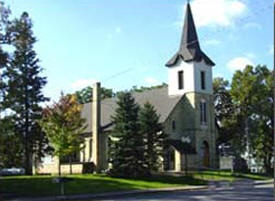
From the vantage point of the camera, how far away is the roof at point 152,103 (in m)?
59.5

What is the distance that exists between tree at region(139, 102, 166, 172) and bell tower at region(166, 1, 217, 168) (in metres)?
9.79

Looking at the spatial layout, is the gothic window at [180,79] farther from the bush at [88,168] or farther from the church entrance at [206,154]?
the bush at [88,168]

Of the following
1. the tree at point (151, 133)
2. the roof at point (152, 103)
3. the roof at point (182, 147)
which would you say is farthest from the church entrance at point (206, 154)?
the tree at point (151, 133)

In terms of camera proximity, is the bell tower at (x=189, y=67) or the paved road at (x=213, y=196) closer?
the paved road at (x=213, y=196)

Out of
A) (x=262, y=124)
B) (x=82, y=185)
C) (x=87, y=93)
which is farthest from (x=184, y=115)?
(x=87, y=93)

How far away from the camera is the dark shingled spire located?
61.2m

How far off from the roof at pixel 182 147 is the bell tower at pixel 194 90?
1.01m

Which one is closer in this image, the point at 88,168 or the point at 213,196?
the point at 213,196

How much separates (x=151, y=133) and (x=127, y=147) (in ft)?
11.0

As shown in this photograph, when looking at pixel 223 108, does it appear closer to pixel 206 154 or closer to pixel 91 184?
pixel 206 154

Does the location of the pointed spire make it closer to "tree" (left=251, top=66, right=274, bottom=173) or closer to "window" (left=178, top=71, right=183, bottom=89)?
"window" (left=178, top=71, right=183, bottom=89)

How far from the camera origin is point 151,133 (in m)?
48.9

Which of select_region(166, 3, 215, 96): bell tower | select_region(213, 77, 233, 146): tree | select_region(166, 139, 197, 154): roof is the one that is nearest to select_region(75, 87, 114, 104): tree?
select_region(213, 77, 233, 146): tree

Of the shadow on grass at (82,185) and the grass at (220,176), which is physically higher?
the grass at (220,176)
